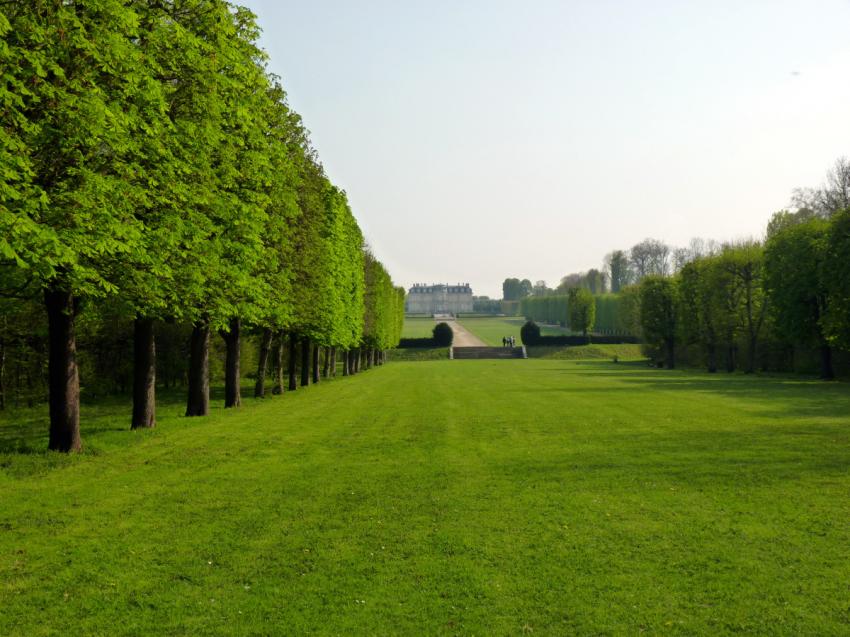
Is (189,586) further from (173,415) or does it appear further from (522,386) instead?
(522,386)

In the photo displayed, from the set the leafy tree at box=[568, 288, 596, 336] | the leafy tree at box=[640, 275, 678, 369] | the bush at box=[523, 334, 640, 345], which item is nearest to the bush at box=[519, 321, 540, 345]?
the bush at box=[523, 334, 640, 345]

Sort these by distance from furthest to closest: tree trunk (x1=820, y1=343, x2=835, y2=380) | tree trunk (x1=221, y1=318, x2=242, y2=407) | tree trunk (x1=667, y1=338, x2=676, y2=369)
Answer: tree trunk (x1=667, y1=338, x2=676, y2=369) < tree trunk (x1=820, y1=343, x2=835, y2=380) < tree trunk (x1=221, y1=318, x2=242, y2=407)

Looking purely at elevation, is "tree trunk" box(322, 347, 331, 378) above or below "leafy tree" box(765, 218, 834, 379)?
below

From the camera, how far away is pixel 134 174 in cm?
1505

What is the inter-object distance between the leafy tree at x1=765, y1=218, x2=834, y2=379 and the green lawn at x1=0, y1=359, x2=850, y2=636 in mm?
30336

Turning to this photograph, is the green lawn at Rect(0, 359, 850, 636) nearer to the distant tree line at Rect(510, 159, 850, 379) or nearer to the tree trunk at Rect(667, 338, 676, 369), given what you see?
the distant tree line at Rect(510, 159, 850, 379)

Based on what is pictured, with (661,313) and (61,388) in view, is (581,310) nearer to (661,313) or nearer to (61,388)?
(661,313)

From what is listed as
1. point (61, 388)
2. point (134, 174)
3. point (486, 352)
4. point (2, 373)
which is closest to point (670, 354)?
point (486, 352)

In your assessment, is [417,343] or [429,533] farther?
[417,343]

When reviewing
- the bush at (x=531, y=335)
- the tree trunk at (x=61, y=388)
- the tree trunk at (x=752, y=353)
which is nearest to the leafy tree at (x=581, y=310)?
the bush at (x=531, y=335)

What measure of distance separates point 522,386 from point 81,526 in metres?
32.3

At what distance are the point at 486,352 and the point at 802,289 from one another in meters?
56.9

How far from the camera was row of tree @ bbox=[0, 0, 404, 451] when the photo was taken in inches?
503

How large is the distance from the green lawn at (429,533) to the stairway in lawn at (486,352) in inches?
3058
